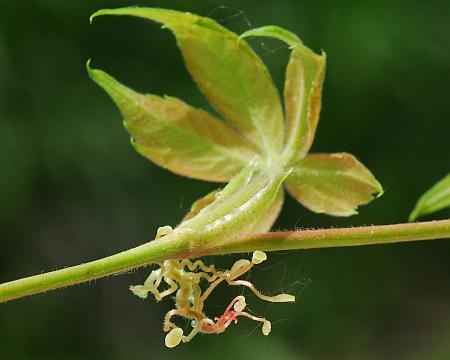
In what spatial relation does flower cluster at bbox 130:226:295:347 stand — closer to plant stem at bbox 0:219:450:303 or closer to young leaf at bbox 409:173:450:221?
plant stem at bbox 0:219:450:303

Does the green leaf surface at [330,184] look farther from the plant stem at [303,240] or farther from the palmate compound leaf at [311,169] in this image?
the plant stem at [303,240]

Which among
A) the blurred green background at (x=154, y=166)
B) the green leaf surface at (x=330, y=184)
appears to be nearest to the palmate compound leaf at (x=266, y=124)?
the green leaf surface at (x=330, y=184)

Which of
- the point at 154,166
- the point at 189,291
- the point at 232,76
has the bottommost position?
the point at 154,166

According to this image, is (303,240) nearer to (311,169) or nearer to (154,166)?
(311,169)

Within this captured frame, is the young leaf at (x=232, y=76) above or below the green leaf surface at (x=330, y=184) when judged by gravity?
above

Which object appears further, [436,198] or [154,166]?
[154,166]

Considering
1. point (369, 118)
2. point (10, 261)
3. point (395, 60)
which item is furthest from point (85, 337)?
point (395, 60)

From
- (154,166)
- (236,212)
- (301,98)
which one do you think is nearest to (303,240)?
(236,212)

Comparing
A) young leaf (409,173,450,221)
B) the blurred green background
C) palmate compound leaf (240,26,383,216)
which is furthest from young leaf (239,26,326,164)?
the blurred green background
